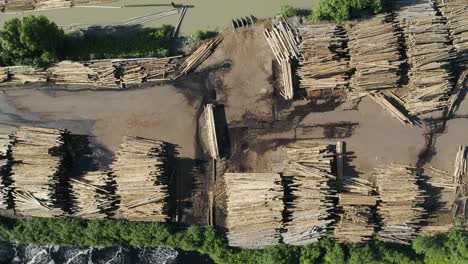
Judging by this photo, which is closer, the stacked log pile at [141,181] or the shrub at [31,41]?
the shrub at [31,41]

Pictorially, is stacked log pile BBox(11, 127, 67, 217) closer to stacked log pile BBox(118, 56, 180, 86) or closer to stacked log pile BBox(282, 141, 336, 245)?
stacked log pile BBox(118, 56, 180, 86)

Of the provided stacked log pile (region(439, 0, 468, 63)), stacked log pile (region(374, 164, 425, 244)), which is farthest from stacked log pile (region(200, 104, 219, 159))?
stacked log pile (region(439, 0, 468, 63))

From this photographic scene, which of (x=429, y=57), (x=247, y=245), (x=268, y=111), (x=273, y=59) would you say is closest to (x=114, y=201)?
(x=247, y=245)

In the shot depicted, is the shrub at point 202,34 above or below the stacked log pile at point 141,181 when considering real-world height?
above

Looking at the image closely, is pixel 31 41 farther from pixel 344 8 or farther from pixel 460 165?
pixel 460 165

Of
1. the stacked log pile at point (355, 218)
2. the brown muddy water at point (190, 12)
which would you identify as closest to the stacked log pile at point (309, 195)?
the stacked log pile at point (355, 218)

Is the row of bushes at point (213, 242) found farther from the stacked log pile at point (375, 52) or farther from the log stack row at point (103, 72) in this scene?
the stacked log pile at point (375, 52)
